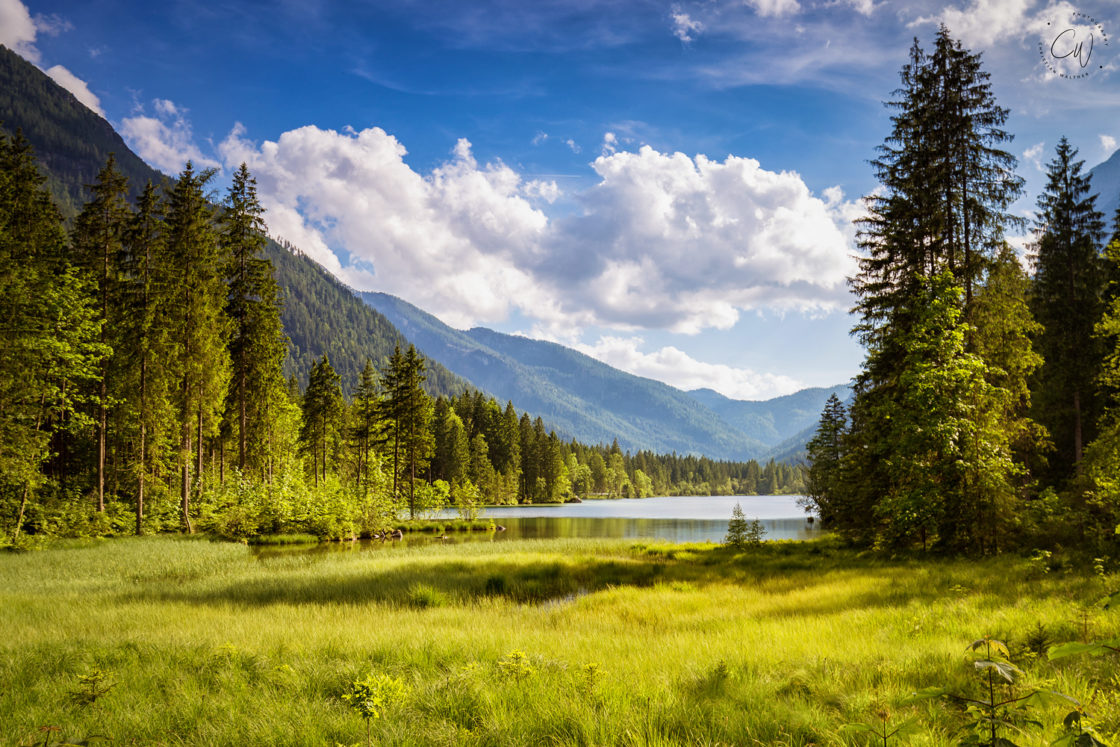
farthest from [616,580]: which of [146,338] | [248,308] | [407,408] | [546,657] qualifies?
[407,408]

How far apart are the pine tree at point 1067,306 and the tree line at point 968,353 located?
7cm

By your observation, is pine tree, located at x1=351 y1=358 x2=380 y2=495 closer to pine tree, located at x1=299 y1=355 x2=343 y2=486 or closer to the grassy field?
pine tree, located at x1=299 y1=355 x2=343 y2=486

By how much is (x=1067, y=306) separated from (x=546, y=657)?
32.6 meters

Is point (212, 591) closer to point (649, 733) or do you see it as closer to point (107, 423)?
point (649, 733)

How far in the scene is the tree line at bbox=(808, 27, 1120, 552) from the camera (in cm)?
1647

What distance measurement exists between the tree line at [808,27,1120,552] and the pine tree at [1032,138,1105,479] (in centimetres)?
7

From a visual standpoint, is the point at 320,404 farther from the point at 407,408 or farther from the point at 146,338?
the point at 146,338

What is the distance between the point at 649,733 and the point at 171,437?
34.8m

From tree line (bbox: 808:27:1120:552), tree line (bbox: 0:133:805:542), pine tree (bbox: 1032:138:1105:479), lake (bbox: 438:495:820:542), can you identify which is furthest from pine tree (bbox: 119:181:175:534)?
pine tree (bbox: 1032:138:1105:479)

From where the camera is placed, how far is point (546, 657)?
7402mm

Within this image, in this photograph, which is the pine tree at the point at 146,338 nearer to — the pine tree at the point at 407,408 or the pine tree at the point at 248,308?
the pine tree at the point at 248,308

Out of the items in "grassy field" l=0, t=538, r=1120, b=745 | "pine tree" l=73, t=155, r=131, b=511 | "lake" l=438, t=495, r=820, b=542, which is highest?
"pine tree" l=73, t=155, r=131, b=511

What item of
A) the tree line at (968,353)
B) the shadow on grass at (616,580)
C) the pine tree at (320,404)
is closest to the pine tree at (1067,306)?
the tree line at (968,353)

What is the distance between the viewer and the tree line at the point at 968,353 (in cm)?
1647
